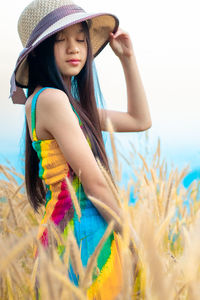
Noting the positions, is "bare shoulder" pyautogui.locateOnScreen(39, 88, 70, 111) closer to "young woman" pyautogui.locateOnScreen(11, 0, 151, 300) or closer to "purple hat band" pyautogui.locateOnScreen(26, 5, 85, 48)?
"young woman" pyautogui.locateOnScreen(11, 0, 151, 300)

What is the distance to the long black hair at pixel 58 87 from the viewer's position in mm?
1236

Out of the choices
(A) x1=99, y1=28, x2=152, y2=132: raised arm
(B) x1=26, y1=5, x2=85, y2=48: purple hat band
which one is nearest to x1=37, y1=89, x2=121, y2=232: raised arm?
(B) x1=26, y1=5, x2=85, y2=48: purple hat band

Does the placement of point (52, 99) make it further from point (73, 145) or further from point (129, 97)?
point (129, 97)

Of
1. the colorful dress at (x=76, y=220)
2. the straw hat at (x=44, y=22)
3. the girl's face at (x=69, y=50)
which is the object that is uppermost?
the straw hat at (x=44, y=22)

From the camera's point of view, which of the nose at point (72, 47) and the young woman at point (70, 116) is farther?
the nose at point (72, 47)

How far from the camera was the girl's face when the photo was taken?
1233 millimetres

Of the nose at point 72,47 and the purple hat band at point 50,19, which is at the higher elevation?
the purple hat band at point 50,19

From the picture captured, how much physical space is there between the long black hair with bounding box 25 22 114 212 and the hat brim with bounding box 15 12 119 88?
48 millimetres

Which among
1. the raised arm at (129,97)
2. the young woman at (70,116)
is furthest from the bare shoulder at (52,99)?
the raised arm at (129,97)

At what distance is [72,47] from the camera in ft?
4.04

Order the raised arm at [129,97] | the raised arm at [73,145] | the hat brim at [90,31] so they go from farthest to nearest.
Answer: the raised arm at [129,97] → the hat brim at [90,31] → the raised arm at [73,145]

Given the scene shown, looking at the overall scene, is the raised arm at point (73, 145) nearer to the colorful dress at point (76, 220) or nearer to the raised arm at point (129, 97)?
the colorful dress at point (76, 220)

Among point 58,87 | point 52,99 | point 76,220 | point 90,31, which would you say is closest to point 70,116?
point 52,99

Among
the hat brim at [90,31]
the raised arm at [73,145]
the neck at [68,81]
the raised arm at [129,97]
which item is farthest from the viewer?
the raised arm at [129,97]
